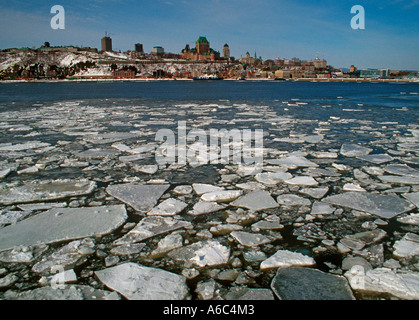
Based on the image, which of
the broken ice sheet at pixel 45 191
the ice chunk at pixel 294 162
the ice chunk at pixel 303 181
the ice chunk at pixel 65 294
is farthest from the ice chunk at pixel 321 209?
the broken ice sheet at pixel 45 191

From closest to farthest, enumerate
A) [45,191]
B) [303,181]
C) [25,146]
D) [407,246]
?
[407,246] → [45,191] → [303,181] → [25,146]

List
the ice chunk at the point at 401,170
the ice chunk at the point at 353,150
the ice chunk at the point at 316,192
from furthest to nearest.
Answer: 1. the ice chunk at the point at 353,150
2. the ice chunk at the point at 401,170
3. the ice chunk at the point at 316,192

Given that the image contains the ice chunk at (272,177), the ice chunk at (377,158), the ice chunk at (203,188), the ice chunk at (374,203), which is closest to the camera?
the ice chunk at (374,203)

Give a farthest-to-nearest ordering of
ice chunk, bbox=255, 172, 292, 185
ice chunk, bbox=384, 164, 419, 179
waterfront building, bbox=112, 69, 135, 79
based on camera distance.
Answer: waterfront building, bbox=112, 69, 135, 79 → ice chunk, bbox=384, 164, 419, 179 → ice chunk, bbox=255, 172, 292, 185

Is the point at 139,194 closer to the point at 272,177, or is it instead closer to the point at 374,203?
the point at 272,177

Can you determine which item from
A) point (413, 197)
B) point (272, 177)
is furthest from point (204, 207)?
point (413, 197)

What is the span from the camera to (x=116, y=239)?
8.36 ft

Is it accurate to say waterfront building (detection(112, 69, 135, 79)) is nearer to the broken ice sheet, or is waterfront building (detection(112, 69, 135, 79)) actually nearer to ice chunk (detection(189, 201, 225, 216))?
the broken ice sheet

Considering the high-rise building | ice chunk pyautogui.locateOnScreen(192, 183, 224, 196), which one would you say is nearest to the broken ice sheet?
ice chunk pyautogui.locateOnScreen(192, 183, 224, 196)

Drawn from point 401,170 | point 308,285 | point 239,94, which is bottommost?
point 308,285

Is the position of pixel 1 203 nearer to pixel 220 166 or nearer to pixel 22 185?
pixel 22 185

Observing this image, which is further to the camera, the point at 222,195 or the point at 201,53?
the point at 201,53

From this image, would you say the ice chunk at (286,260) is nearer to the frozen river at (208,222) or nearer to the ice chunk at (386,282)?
the frozen river at (208,222)

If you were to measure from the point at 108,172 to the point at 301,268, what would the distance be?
3113 millimetres
